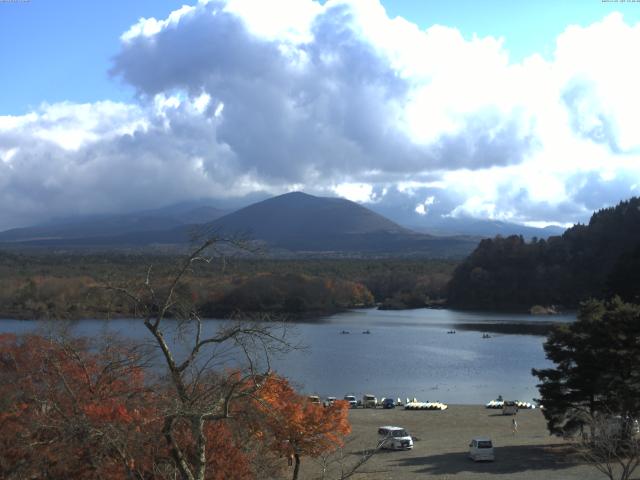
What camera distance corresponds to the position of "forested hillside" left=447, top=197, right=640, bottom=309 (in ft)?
290

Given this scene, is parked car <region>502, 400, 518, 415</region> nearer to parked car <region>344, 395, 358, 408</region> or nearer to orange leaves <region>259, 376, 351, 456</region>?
parked car <region>344, 395, 358, 408</region>

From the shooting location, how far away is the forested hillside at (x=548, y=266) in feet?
290

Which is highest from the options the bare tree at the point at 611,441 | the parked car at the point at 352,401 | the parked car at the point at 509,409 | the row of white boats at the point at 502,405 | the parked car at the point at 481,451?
the bare tree at the point at 611,441

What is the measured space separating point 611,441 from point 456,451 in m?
6.78

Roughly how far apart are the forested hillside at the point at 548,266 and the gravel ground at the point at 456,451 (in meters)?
61.5

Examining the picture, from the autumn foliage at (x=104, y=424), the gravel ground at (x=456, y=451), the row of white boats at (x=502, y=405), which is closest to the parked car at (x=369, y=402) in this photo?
the gravel ground at (x=456, y=451)

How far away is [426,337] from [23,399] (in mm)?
52025

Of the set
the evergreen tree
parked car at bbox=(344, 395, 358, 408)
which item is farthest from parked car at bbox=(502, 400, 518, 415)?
the evergreen tree

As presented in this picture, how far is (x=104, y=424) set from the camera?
626 centimetres

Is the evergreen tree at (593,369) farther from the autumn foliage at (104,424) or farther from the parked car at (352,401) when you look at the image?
the parked car at (352,401)

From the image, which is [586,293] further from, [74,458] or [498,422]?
[74,458]

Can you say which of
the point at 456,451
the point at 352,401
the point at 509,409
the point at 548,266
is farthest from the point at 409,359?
the point at 548,266

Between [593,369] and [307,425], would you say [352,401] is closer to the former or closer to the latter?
[593,369]

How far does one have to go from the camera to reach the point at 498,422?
26.8m
